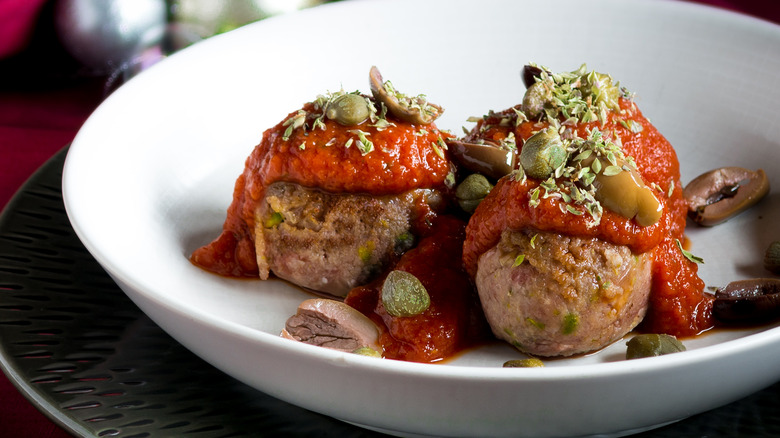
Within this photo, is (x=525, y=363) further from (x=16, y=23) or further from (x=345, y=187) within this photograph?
(x=16, y=23)

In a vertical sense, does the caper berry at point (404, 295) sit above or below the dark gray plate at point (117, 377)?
above

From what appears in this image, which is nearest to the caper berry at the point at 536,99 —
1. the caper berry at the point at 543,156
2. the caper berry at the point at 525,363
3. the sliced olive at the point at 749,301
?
the caper berry at the point at 543,156

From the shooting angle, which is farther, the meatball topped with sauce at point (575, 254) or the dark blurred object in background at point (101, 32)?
the dark blurred object in background at point (101, 32)

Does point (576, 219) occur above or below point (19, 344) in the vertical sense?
above

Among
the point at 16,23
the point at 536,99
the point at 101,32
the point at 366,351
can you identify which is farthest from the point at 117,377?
the point at 16,23

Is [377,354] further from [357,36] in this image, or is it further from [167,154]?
[357,36]

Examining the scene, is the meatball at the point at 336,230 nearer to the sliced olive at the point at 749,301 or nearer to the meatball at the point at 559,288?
the meatball at the point at 559,288

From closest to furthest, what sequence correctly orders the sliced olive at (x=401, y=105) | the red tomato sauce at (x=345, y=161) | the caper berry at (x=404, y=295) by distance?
the caper berry at (x=404, y=295), the red tomato sauce at (x=345, y=161), the sliced olive at (x=401, y=105)

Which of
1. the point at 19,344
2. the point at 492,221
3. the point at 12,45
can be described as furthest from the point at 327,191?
the point at 12,45
